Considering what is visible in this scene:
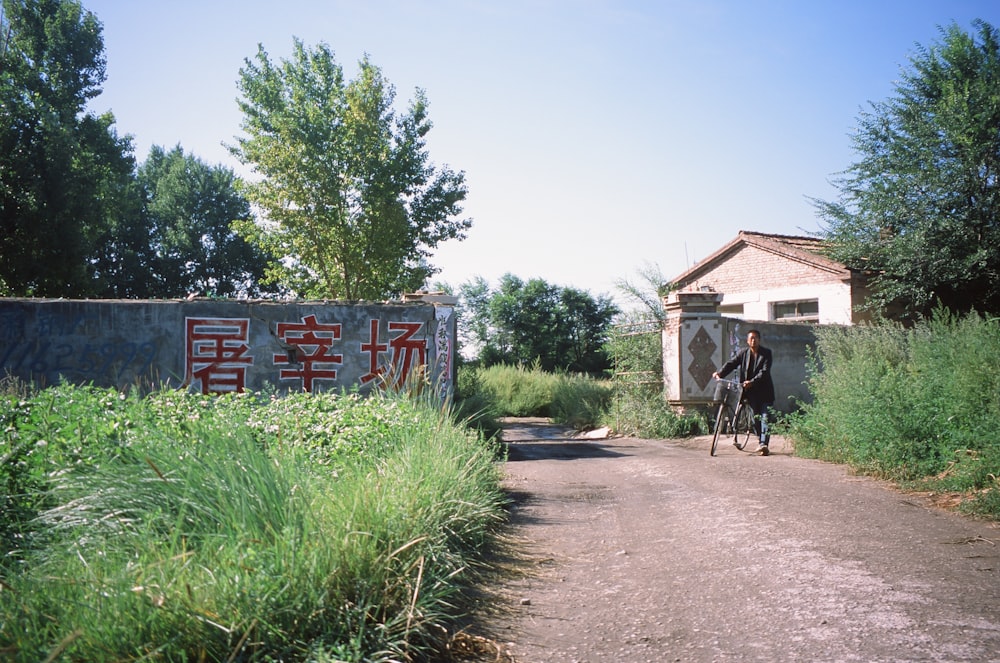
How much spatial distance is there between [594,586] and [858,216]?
65.4 ft

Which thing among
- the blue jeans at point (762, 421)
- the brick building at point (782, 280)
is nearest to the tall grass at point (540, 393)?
the blue jeans at point (762, 421)

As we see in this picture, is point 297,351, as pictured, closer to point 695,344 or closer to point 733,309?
point 695,344

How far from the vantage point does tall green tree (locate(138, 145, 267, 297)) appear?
39.0m

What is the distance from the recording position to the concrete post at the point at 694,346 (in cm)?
1452

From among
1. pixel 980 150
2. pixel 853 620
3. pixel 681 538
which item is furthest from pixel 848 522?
pixel 980 150

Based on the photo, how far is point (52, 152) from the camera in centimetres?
2231

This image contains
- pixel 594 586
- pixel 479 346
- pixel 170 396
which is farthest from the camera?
pixel 479 346

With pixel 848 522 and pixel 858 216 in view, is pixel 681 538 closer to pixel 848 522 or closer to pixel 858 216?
pixel 848 522

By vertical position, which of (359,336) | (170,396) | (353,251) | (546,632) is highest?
(353,251)

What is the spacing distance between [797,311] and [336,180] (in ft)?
47.0

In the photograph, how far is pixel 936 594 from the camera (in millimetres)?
4141

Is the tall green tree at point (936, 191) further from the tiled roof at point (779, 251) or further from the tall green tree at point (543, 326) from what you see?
the tall green tree at point (543, 326)

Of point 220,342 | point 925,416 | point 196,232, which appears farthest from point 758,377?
point 196,232

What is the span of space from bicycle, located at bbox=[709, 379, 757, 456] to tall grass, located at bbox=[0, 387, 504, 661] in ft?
22.9
